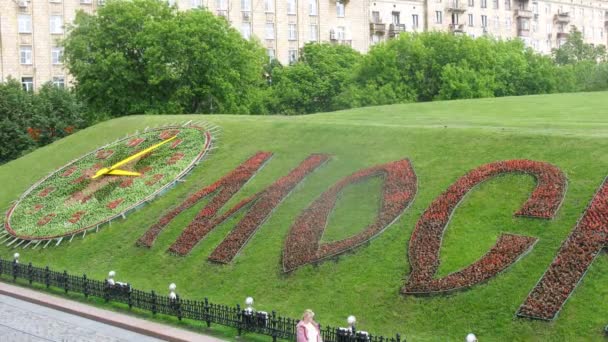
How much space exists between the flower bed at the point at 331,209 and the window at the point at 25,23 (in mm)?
46753

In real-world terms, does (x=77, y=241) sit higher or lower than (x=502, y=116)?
lower

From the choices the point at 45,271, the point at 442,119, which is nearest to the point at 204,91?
the point at 442,119

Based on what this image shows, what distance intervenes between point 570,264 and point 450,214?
4.13 m

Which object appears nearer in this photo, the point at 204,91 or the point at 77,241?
the point at 77,241

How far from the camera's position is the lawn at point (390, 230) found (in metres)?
17.8

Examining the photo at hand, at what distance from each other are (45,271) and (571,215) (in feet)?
54.3

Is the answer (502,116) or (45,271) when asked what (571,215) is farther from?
(45,271)

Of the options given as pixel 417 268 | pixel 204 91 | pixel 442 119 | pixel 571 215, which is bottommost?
pixel 417 268

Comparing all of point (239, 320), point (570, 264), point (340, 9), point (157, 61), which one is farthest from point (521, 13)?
point (239, 320)

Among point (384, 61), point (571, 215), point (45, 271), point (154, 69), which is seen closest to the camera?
point (571, 215)

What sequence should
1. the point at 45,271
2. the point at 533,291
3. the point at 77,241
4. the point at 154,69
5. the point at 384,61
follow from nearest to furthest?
the point at 533,291
the point at 45,271
the point at 77,241
the point at 154,69
the point at 384,61

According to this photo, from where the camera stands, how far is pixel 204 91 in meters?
50.7

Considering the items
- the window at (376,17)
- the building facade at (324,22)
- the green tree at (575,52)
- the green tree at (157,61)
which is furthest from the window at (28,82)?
the green tree at (575,52)

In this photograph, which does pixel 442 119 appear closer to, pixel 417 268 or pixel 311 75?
pixel 417 268
